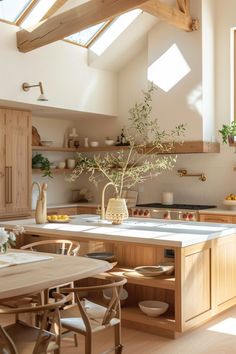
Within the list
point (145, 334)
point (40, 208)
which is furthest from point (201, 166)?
point (145, 334)

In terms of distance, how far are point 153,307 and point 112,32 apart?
4.77 metres

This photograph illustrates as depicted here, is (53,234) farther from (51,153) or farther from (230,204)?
(51,153)

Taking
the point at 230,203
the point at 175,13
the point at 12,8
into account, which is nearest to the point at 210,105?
the point at 175,13

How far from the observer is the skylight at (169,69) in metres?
7.19

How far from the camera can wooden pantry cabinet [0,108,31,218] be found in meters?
6.77

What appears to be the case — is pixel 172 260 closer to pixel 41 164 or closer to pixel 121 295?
pixel 121 295

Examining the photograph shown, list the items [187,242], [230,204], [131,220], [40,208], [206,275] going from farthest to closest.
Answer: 1. [230,204]
2. [131,220]
3. [40,208]
4. [206,275]
5. [187,242]

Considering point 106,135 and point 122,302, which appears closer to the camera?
point 122,302

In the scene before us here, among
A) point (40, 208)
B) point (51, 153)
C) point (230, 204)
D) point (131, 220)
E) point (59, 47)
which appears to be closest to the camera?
point (40, 208)

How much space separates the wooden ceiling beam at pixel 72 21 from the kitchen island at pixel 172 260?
8.20 ft

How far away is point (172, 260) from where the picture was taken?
14.7ft

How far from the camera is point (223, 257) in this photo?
450 cm

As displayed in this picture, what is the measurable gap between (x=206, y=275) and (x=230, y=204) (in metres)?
2.63

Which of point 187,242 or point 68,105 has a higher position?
point 68,105
